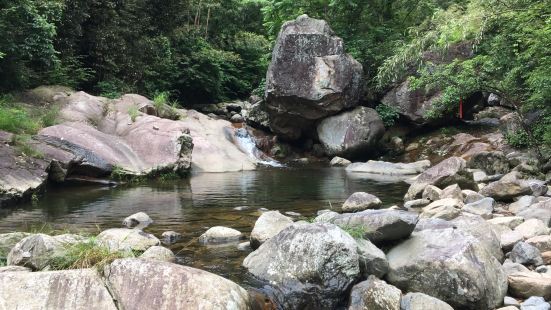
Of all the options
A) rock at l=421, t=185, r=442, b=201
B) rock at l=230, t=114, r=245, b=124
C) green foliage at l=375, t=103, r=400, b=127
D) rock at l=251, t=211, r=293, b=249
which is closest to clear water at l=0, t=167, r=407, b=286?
rock at l=251, t=211, r=293, b=249

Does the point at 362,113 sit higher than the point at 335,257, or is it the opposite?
the point at 362,113

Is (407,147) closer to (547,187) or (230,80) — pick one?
(547,187)

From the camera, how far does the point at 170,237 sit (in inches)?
317

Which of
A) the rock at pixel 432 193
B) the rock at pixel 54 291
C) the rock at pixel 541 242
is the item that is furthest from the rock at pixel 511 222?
the rock at pixel 54 291

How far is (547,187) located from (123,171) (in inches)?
452

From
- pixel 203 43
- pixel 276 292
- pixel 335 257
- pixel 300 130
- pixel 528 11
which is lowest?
pixel 276 292

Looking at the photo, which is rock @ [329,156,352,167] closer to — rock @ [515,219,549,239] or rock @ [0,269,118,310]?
rock @ [515,219,549,239]

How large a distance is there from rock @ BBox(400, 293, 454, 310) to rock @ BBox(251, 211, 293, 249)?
2390 mm

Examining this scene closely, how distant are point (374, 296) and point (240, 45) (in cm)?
2977

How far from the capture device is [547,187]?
1102 cm

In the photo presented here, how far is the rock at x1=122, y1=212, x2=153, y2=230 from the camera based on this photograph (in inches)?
355

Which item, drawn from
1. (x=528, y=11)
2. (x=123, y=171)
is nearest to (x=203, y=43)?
(x=123, y=171)

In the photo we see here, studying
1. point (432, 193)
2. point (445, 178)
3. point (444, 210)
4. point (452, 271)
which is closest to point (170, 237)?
point (452, 271)

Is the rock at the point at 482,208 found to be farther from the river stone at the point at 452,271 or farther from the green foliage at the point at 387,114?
the green foliage at the point at 387,114
